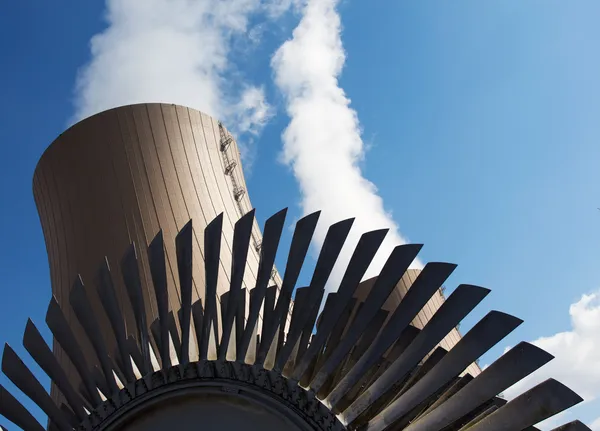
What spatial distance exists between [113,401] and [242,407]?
72 centimetres

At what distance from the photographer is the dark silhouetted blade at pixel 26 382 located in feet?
11.8

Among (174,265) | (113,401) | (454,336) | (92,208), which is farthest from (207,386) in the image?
(454,336)

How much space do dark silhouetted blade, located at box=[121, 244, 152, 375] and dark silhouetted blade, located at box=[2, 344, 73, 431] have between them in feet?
1.96

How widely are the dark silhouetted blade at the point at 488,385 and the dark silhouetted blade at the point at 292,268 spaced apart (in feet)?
3.00

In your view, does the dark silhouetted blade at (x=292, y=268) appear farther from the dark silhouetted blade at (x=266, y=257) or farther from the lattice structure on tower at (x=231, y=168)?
the lattice structure on tower at (x=231, y=168)

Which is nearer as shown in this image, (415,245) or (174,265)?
(415,245)

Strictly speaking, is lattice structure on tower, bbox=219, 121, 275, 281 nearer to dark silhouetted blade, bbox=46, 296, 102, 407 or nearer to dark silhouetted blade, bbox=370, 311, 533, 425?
dark silhouetted blade, bbox=46, 296, 102, 407

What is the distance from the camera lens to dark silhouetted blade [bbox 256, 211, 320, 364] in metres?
3.50

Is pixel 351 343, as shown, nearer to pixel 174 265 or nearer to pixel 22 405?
pixel 22 405

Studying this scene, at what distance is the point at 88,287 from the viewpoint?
7469 millimetres

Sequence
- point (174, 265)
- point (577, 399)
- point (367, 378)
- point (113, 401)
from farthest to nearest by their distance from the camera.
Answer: point (174, 265)
point (367, 378)
point (113, 401)
point (577, 399)

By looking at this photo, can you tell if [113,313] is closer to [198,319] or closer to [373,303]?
[198,319]

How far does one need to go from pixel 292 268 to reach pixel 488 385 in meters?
1.24

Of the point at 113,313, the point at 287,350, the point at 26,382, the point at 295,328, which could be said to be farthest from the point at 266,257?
the point at 26,382
